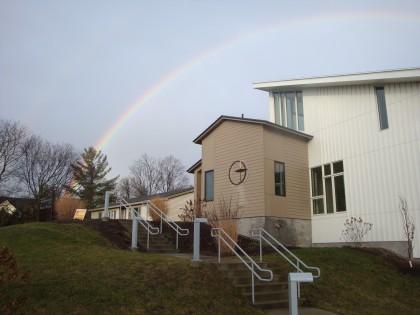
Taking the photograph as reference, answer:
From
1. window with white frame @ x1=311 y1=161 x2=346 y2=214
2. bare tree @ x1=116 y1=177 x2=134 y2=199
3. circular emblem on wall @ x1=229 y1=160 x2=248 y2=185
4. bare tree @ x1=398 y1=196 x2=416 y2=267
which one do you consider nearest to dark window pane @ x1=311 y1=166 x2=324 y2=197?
window with white frame @ x1=311 y1=161 x2=346 y2=214

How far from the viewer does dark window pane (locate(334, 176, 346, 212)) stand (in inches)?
656

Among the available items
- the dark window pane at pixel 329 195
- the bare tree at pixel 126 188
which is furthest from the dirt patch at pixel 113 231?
the bare tree at pixel 126 188

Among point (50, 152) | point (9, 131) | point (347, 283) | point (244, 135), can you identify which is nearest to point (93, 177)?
point (50, 152)

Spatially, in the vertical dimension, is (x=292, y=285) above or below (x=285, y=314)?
above

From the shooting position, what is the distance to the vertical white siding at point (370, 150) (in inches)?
561

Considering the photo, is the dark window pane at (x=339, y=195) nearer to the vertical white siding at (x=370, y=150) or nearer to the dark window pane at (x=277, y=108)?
the vertical white siding at (x=370, y=150)

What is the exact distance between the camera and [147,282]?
8070mm

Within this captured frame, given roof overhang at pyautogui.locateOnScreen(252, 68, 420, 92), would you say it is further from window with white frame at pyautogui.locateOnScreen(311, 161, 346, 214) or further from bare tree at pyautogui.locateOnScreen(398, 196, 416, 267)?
bare tree at pyautogui.locateOnScreen(398, 196, 416, 267)

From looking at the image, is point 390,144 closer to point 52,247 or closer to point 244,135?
point 244,135

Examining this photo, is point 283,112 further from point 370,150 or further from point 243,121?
point 370,150

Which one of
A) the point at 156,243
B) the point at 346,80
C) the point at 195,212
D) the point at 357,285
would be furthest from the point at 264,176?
the point at 357,285

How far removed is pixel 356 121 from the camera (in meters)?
16.5

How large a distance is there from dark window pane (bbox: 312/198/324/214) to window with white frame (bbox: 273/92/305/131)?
11.9 feet

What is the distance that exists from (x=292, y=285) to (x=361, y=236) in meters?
11.3
